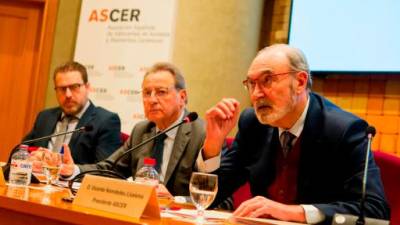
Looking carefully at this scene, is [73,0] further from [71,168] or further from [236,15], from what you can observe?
[71,168]

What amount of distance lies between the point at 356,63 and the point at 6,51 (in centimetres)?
321

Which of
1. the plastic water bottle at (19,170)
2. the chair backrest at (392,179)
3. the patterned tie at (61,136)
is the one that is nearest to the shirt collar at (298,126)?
the chair backrest at (392,179)

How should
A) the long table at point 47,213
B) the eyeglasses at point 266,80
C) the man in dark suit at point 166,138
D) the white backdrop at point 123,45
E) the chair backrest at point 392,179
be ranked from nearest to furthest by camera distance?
the long table at point 47,213 → the eyeglasses at point 266,80 → the chair backrest at point 392,179 → the man in dark suit at point 166,138 → the white backdrop at point 123,45

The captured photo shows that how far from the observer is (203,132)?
9.04ft

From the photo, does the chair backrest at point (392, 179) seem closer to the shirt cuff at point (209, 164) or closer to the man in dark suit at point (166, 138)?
the shirt cuff at point (209, 164)

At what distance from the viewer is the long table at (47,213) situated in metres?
1.39

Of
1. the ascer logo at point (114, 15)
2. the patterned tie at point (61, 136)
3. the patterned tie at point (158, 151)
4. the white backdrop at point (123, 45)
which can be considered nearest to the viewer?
the patterned tie at point (158, 151)

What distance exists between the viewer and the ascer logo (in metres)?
4.52

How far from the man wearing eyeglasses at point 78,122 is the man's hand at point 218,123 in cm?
118

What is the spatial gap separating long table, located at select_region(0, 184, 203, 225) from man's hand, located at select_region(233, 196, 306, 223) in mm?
271

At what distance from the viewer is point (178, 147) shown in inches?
106

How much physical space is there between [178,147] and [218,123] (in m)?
0.54

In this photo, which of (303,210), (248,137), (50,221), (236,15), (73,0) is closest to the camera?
(50,221)

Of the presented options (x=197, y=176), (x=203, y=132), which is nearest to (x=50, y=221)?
(x=197, y=176)
